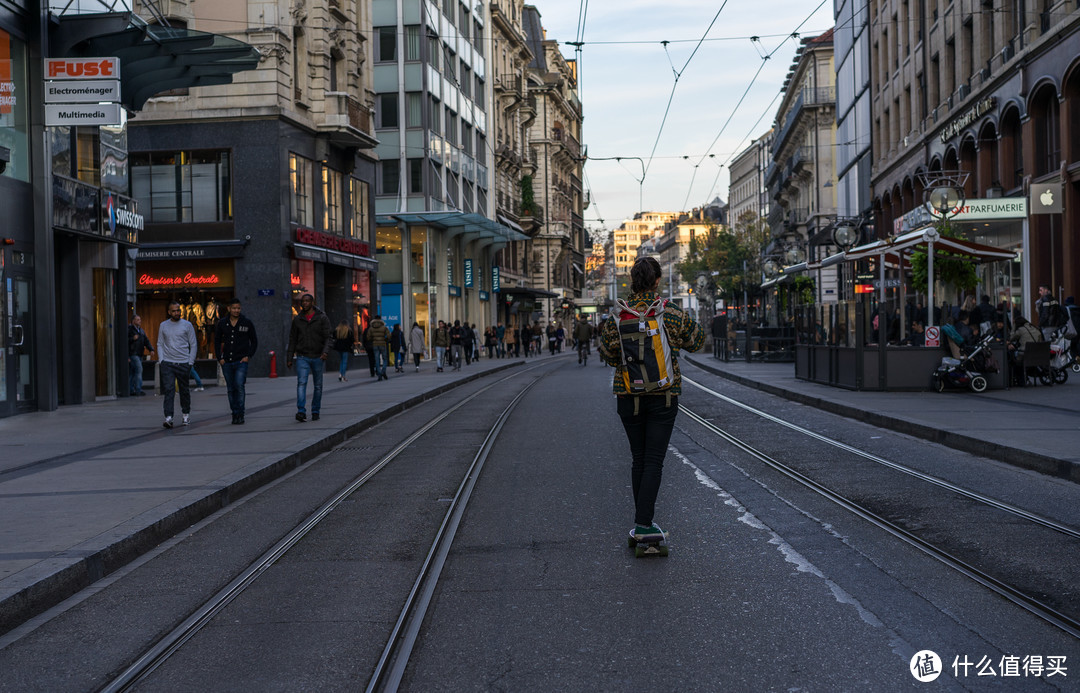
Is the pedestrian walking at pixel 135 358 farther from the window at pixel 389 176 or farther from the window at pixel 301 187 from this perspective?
the window at pixel 389 176

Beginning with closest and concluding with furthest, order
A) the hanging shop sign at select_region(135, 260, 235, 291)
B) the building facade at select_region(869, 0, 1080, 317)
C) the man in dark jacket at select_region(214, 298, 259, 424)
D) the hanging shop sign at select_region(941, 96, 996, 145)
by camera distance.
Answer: the man in dark jacket at select_region(214, 298, 259, 424) → the building facade at select_region(869, 0, 1080, 317) → the hanging shop sign at select_region(135, 260, 235, 291) → the hanging shop sign at select_region(941, 96, 996, 145)

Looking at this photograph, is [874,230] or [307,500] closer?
[307,500]

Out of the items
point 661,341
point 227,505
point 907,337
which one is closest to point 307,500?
point 227,505

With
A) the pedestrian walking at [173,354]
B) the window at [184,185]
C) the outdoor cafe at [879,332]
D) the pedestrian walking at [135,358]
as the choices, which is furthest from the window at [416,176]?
the pedestrian walking at [173,354]

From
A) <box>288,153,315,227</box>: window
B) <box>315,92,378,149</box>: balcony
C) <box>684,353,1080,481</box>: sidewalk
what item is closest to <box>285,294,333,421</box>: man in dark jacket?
Answer: <box>684,353,1080,481</box>: sidewalk

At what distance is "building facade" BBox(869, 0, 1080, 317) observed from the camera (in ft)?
88.5

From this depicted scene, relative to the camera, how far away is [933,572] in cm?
622

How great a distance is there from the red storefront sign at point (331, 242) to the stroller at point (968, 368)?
1786 centimetres

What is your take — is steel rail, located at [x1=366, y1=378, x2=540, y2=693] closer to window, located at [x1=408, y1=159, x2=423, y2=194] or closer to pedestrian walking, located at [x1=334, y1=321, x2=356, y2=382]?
pedestrian walking, located at [x1=334, y1=321, x2=356, y2=382]

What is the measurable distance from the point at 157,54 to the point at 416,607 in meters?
17.1

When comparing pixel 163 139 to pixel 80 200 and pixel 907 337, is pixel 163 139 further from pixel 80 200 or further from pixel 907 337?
pixel 907 337

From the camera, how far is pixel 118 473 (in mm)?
10523

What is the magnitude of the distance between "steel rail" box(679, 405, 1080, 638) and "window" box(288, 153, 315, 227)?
22357 mm

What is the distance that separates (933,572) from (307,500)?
5220 millimetres
